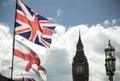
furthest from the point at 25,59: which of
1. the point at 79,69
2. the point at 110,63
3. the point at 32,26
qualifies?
the point at 79,69

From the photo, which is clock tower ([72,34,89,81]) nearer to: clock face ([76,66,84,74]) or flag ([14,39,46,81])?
clock face ([76,66,84,74])

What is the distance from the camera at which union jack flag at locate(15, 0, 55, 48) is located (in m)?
17.4

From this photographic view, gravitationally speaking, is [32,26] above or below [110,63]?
above

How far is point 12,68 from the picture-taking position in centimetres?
1606

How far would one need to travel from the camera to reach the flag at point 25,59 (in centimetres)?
1664

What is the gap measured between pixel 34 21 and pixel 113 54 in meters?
4.48

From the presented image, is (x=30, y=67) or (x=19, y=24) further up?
(x=19, y=24)

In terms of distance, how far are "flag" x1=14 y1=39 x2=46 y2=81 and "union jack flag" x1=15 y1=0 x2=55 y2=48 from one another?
2.04 feet

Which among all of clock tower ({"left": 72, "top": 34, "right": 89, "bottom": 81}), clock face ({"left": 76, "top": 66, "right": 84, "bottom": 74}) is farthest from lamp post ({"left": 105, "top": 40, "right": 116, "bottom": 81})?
clock face ({"left": 76, "top": 66, "right": 84, "bottom": 74})

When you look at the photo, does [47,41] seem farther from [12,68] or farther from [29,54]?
[12,68]

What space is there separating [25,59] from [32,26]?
1905 mm

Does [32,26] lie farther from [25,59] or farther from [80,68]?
[80,68]

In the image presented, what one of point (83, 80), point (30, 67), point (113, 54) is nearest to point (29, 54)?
point (30, 67)

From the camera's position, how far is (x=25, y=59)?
673 inches
